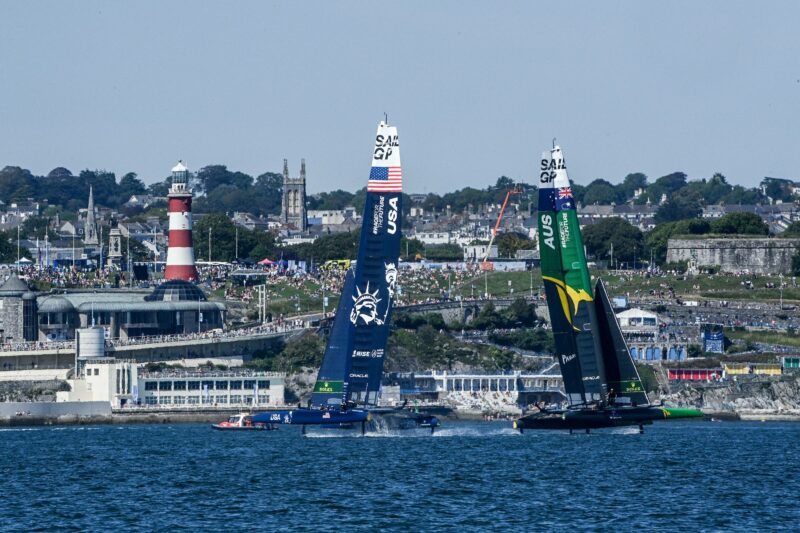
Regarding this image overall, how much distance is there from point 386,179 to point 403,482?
19.4 m

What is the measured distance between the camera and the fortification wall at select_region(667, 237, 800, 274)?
15600 cm

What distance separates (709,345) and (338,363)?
49638mm

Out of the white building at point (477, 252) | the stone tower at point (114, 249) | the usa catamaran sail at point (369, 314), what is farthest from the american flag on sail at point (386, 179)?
the white building at point (477, 252)

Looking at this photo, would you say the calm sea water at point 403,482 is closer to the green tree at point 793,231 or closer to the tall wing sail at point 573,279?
the tall wing sail at point 573,279

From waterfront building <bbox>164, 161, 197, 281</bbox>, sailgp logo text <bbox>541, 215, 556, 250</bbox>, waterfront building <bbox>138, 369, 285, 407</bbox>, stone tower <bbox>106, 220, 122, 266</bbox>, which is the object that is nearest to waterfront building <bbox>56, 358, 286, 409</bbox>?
waterfront building <bbox>138, 369, 285, 407</bbox>

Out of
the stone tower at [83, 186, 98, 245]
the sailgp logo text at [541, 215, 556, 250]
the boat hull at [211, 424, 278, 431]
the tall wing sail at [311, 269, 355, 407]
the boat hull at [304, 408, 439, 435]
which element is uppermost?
the stone tower at [83, 186, 98, 245]

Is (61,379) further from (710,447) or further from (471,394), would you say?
(710,447)

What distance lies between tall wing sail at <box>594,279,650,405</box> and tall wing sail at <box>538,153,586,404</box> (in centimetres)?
141

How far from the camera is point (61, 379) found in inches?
4134

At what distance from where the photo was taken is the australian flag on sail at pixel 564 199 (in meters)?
75.2

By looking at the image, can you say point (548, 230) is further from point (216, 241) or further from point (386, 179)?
point (216, 241)

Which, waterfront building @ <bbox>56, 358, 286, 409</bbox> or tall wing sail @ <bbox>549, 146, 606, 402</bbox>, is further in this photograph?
waterfront building @ <bbox>56, 358, 286, 409</bbox>

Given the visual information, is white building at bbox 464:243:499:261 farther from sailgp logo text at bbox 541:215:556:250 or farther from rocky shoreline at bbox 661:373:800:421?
sailgp logo text at bbox 541:215:556:250

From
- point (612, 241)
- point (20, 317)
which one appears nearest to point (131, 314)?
point (20, 317)
